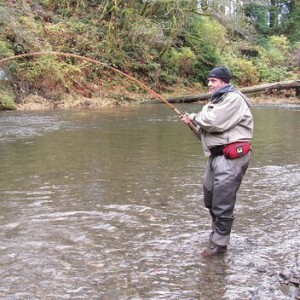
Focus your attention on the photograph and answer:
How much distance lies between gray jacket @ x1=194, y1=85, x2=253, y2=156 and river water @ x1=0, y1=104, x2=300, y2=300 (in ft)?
3.36

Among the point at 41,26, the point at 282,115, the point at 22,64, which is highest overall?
the point at 41,26

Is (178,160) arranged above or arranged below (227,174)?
below

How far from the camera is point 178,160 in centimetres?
846

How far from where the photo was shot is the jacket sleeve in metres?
3.96

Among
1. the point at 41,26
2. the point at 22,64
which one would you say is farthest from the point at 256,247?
the point at 41,26

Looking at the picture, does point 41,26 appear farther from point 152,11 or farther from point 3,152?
point 3,152

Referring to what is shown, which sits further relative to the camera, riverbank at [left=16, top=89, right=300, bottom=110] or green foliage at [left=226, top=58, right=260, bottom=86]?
green foliage at [left=226, top=58, right=260, bottom=86]

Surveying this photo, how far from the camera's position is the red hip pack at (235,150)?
4012mm

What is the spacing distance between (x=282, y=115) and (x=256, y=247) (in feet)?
42.8

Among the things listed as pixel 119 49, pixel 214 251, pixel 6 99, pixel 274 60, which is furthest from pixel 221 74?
pixel 274 60

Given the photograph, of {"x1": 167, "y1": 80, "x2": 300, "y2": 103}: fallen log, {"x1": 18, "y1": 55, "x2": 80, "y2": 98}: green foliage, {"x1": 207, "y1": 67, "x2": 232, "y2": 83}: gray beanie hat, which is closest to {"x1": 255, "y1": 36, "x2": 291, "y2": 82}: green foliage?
{"x1": 167, "y1": 80, "x2": 300, "y2": 103}: fallen log

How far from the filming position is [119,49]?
82.1 feet

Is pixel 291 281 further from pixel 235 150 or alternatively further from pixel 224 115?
pixel 224 115

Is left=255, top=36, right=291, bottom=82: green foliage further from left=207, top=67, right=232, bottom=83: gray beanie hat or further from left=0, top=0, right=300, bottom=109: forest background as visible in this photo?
left=207, top=67, right=232, bottom=83: gray beanie hat
